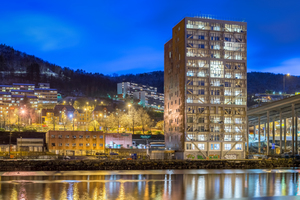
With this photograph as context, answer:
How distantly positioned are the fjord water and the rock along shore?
263 inches

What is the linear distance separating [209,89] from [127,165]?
3865cm

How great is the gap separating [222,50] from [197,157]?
101ft

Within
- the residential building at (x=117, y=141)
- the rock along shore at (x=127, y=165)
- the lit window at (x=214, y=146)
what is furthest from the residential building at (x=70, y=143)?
the rock along shore at (x=127, y=165)

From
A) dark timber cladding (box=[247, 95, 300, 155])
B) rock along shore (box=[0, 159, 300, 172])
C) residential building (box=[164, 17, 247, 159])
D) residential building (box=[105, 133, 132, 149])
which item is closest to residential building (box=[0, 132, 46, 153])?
residential building (box=[105, 133, 132, 149])

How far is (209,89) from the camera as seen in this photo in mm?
93250

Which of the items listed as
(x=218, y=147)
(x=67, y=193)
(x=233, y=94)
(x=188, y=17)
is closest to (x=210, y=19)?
(x=188, y=17)

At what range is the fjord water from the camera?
36188mm

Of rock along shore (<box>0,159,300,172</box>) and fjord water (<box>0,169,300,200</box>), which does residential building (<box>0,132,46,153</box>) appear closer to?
rock along shore (<box>0,159,300,172</box>)

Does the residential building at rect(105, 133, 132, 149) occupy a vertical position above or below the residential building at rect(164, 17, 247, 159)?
below

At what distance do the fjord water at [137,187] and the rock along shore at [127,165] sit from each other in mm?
6683

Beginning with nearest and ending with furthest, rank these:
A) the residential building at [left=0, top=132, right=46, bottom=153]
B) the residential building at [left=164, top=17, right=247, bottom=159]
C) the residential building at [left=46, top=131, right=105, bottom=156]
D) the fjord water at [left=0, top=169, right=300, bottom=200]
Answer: the fjord water at [left=0, top=169, right=300, bottom=200], the residential building at [left=164, top=17, right=247, bottom=159], the residential building at [left=46, top=131, right=105, bottom=156], the residential building at [left=0, top=132, right=46, bottom=153]

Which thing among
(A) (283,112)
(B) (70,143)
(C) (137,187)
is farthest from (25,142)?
(A) (283,112)

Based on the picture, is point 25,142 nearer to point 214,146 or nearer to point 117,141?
point 117,141

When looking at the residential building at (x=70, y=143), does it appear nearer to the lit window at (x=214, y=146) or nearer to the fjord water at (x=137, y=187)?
the lit window at (x=214, y=146)
